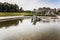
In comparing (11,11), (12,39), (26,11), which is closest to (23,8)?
(26,11)

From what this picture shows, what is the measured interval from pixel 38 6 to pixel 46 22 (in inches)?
30.9

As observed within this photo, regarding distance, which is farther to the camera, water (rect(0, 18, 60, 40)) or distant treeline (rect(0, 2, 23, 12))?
distant treeline (rect(0, 2, 23, 12))

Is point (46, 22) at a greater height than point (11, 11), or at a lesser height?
lesser

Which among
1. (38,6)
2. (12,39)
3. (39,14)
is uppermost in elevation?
(38,6)

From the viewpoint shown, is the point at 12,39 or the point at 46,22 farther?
the point at 46,22

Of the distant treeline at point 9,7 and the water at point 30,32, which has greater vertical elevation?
the distant treeline at point 9,7

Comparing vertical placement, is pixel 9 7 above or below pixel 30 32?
above

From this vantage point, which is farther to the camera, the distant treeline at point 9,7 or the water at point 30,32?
the distant treeline at point 9,7

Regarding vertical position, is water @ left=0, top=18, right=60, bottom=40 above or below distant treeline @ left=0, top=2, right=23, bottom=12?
below

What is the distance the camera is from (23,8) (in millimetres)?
5191

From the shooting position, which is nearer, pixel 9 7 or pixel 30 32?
pixel 30 32

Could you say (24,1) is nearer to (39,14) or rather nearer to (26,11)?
(26,11)

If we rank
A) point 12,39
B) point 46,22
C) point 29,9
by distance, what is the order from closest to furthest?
point 12,39 < point 29,9 < point 46,22

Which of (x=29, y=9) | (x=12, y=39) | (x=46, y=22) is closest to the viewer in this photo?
(x=12, y=39)
